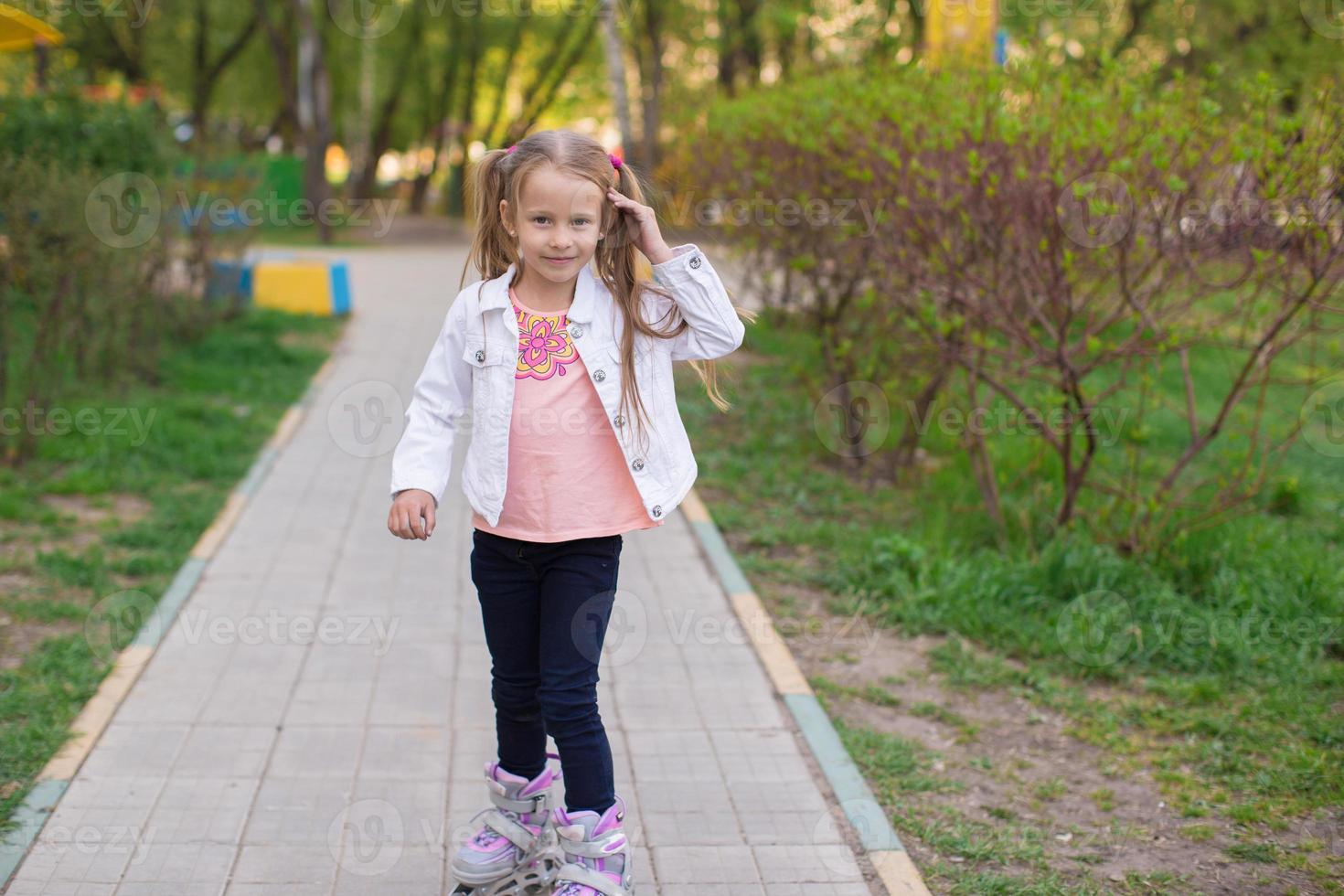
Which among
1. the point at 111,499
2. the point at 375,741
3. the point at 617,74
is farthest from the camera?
the point at 617,74

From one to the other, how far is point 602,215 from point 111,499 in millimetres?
4477

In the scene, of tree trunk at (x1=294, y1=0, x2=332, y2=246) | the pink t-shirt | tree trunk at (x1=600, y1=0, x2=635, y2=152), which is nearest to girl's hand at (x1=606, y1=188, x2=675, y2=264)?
the pink t-shirt

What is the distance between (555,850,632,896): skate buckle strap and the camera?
284 centimetres

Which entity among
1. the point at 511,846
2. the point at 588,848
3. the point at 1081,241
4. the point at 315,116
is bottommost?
the point at 511,846

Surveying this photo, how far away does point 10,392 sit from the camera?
24.3 ft

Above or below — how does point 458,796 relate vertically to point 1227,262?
below

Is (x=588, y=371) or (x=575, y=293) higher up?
(x=575, y=293)

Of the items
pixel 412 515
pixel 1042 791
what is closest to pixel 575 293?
pixel 412 515

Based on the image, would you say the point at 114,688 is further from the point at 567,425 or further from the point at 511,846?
the point at 567,425

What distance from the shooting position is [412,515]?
277cm

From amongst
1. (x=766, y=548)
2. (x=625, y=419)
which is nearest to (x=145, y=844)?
Result: (x=625, y=419)

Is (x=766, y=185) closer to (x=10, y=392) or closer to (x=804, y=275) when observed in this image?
(x=804, y=275)

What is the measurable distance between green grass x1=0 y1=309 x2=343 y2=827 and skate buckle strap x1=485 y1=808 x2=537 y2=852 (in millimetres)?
1276

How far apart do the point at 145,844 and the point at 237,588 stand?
6.73ft
